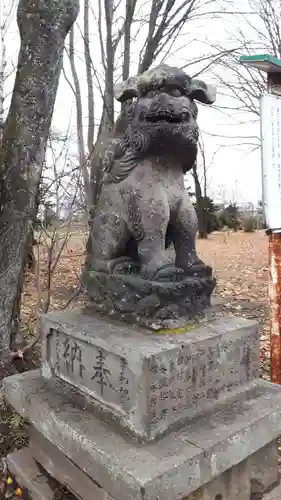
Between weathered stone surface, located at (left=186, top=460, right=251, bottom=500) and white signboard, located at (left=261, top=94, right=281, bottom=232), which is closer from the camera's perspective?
weathered stone surface, located at (left=186, top=460, right=251, bottom=500)

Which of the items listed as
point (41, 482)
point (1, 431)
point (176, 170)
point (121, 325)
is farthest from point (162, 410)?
point (1, 431)

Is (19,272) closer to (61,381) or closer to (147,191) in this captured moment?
(61,381)

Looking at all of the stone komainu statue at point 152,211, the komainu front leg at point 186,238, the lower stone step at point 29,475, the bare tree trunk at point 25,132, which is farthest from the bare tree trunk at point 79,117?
the lower stone step at point 29,475

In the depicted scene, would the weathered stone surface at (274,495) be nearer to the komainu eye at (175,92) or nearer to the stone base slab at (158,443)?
the stone base slab at (158,443)

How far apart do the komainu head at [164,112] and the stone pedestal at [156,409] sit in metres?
0.95

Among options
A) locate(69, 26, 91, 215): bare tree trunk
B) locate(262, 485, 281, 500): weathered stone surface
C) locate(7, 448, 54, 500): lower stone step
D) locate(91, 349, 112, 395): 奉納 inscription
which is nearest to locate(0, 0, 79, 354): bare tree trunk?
locate(7, 448, 54, 500): lower stone step

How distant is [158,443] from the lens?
176 centimetres

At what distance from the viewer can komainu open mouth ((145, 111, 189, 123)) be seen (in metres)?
1.97

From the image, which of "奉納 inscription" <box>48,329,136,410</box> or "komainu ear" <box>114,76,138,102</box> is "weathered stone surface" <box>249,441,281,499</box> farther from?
"komainu ear" <box>114,76,138,102</box>

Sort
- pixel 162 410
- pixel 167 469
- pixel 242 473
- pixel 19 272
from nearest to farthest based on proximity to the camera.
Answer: pixel 167 469 < pixel 162 410 < pixel 242 473 < pixel 19 272

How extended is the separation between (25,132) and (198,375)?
7.82 ft

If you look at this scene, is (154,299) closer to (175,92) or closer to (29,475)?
(175,92)

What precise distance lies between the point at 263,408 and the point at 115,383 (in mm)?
821

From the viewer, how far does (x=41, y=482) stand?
2.32 m
